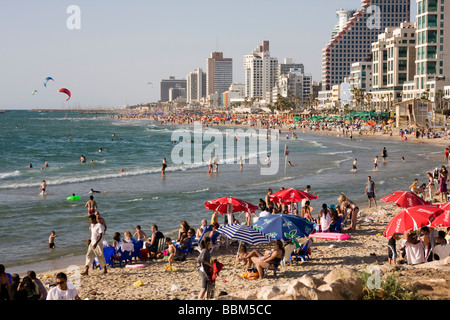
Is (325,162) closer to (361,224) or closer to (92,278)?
(361,224)

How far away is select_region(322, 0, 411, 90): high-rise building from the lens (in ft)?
591

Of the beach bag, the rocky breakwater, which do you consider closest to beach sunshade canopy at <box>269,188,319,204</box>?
the beach bag

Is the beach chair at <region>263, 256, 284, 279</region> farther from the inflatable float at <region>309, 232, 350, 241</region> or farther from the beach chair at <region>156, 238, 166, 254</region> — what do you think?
the inflatable float at <region>309, 232, 350, 241</region>

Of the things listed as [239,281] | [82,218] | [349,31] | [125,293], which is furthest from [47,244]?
[349,31]

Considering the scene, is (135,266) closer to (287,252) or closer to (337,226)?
(287,252)

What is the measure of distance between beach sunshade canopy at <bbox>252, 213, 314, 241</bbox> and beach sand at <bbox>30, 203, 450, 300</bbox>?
2.72 ft

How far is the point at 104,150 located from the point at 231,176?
32285 millimetres

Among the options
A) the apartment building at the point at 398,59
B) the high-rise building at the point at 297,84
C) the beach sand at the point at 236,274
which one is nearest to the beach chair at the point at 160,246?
the beach sand at the point at 236,274

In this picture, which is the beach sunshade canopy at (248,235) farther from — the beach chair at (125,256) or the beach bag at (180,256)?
the beach chair at (125,256)

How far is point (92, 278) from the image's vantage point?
12508 millimetres

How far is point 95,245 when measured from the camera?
12.3m

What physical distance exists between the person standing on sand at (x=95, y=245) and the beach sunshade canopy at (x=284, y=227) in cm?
385

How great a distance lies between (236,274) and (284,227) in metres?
1.69

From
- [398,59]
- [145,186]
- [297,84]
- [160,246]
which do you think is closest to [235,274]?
[160,246]
